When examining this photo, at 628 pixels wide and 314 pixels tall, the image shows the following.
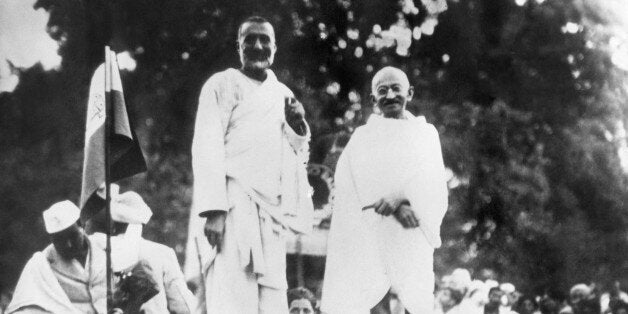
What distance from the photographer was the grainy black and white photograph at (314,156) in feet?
16.9

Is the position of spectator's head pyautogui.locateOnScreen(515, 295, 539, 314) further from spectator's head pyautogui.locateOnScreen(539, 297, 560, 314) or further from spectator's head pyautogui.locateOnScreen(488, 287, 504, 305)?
spectator's head pyautogui.locateOnScreen(488, 287, 504, 305)

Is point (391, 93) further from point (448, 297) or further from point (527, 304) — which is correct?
point (527, 304)

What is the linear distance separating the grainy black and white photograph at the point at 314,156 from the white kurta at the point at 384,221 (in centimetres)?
1

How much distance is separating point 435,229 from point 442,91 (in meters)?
1.27

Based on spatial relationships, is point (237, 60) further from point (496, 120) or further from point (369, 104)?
point (496, 120)

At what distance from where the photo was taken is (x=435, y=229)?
17.3 feet

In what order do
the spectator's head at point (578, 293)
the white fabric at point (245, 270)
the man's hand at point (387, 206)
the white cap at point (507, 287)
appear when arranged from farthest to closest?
the spectator's head at point (578, 293)
the white cap at point (507, 287)
the man's hand at point (387, 206)
the white fabric at point (245, 270)

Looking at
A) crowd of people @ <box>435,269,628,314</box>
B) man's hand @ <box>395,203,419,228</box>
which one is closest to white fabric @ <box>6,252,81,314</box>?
man's hand @ <box>395,203,419,228</box>

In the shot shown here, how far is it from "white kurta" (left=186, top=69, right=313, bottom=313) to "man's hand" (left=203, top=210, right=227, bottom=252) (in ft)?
0.13

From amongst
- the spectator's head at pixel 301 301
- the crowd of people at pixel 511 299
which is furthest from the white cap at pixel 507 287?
the spectator's head at pixel 301 301

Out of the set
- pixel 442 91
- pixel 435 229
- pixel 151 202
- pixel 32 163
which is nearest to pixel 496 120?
pixel 442 91

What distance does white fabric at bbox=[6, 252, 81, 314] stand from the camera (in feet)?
16.8

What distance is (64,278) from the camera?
5168mm

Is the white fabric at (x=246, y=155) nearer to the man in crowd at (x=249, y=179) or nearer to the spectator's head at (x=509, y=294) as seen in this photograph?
the man in crowd at (x=249, y=179)
